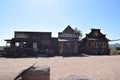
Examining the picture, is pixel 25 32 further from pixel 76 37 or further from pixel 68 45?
pixel 76 37

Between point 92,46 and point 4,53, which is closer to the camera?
point 4,53

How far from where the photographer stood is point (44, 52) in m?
32.5

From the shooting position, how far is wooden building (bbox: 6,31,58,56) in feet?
105

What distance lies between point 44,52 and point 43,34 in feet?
15.2

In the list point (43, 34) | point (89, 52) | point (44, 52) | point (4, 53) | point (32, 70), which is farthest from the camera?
point (89, 52)

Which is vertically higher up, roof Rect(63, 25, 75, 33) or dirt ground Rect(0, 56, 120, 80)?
roof Rect(63, 25, 75, 33)

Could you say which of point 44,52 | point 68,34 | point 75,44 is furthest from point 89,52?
point 44,52

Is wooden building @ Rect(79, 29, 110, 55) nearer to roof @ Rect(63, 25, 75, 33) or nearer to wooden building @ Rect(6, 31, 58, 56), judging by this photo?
roof @ Rect(63, 25, 75, 33)

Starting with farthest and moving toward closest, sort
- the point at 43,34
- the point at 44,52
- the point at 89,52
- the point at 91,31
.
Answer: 1. the point at 91,31
2. the point at 89,52
3. the point at 43,34
4. the point at 44,52

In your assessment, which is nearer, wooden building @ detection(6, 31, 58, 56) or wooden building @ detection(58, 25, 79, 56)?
wooden building @ detection(6, 31, 58, 56)

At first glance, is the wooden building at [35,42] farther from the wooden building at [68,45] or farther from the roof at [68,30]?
the roof at [68,30]

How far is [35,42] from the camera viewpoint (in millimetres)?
34031

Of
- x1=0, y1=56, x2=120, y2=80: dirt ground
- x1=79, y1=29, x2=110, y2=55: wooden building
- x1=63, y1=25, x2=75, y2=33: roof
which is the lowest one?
x1=0, y1=56, x2=120, y2=80: dirt ground

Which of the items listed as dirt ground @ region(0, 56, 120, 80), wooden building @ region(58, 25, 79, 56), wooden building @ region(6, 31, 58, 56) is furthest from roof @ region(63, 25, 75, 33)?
dirt ground @ region(0, 56, 120, 80)
